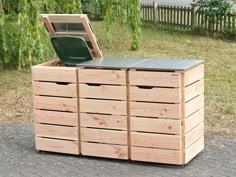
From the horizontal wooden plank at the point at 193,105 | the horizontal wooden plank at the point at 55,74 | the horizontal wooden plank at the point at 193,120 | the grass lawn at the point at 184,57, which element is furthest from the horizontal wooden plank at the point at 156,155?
the grass lawn at the point at 184,57

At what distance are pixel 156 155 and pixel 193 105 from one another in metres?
0.66

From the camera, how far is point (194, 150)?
231 inches

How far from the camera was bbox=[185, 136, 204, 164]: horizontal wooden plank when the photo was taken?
568 centimetres

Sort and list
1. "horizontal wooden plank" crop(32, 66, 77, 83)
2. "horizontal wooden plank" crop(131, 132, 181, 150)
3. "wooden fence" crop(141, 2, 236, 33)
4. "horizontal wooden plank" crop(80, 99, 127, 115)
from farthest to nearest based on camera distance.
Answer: "wooden fence" crop(141, 2, 236, 33) < "horizontal wooden plank" crop(32, 66, 77, 83) < "horizontal wooden plank" crop(80, 99, 127, 115) < "horizontal wooden plank" crop(131, 132, 181, 150)

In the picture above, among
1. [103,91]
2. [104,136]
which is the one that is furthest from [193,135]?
[103,91]

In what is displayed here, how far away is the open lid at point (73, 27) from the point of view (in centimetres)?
616

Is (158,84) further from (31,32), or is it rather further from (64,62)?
(31,32)

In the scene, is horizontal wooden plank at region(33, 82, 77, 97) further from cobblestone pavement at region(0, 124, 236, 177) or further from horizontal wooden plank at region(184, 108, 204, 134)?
horizontal wooden plank at region(184, 108, 204, 134)

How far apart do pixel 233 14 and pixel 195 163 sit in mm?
11340

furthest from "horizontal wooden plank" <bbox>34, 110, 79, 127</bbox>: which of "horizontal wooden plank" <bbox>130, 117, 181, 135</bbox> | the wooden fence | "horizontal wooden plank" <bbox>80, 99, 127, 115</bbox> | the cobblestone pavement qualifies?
the wooden fence

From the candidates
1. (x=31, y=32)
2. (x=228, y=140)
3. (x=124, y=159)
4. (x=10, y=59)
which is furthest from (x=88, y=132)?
(x=10, y=59)

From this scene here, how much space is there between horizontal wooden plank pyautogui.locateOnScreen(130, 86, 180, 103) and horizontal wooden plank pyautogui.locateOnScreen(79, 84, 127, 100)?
120mm

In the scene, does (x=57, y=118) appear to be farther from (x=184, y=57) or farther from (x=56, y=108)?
(x=184, y=57)

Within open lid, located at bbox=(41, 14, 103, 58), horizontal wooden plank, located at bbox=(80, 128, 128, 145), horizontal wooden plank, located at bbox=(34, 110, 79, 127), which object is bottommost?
horizontal wooden plank, located at bbox=(80, 128, 128, 145)
